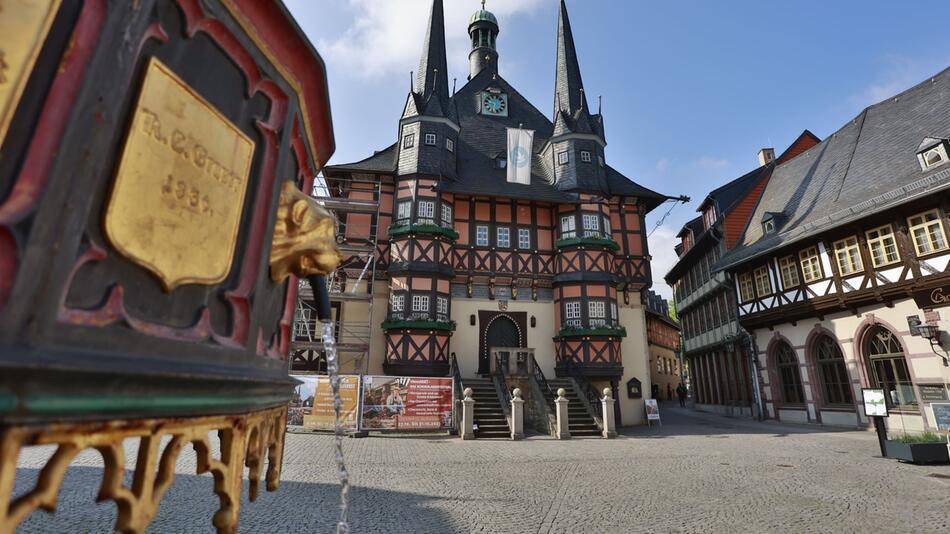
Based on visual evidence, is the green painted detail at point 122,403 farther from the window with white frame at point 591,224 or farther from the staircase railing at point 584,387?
the window with white frame at point 591,224

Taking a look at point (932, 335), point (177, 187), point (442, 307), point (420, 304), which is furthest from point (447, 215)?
point (177, 187)

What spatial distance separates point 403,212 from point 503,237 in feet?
15.8

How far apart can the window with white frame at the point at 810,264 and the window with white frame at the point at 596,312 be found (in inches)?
301

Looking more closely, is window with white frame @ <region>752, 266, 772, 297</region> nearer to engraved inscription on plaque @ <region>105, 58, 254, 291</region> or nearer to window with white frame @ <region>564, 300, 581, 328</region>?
window with white frame @ <region>564, 300, 581, 328</region>

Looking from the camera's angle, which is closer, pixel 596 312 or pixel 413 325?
pixel 413 325

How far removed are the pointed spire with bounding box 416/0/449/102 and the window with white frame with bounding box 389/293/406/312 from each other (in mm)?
9583

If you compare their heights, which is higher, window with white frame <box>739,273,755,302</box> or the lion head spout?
window with white frame <box>739,273,755,302</box>

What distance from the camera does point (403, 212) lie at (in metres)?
19.3

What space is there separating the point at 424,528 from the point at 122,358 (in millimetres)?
5248

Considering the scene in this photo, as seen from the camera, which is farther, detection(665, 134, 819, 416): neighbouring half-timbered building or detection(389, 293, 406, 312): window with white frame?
detection(665, 134, 819, 416): neighbouring half-timbered building

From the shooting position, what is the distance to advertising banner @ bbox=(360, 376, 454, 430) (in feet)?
46.7

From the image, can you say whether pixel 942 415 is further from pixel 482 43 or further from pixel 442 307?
pixel 482 43

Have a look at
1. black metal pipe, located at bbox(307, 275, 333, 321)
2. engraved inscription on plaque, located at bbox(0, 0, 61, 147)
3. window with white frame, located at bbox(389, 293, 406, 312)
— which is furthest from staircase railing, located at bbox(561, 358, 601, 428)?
engraved inscription on plaque, located at bbox(0, 0, 61, 147)

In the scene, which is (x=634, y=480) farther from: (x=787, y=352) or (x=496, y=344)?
(x=787, y=352)
